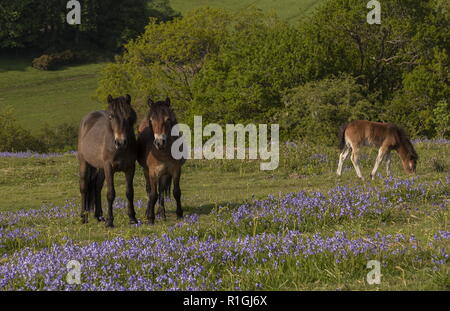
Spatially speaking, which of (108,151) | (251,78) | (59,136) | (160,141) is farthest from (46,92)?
(160,141)

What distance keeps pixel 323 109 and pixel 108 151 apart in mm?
24929

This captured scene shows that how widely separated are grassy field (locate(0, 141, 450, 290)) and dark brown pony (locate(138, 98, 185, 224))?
650 mm

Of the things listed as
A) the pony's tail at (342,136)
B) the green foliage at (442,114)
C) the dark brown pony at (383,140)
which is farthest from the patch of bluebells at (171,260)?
the green foliage at (442,114)

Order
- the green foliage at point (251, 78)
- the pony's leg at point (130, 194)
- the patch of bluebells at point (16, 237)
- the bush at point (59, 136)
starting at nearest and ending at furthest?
the patch of bluebells at point (16, 237) → the pony's leg at point (130, 194) → the green foliage at point (251, 78) → the bush at point (59, 136)

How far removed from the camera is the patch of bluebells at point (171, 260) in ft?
25.1

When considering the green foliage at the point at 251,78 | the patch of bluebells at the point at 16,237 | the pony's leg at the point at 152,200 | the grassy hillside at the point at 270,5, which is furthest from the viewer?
the grassy hillside at the point at 270,5

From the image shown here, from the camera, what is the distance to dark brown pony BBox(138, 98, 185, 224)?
492 inches

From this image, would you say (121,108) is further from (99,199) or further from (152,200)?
(99,199)

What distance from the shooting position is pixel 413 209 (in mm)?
12555

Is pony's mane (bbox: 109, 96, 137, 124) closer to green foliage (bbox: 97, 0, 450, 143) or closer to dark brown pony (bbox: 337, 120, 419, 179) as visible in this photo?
dark brown pony (bbox: 337, 120, 419, 179)

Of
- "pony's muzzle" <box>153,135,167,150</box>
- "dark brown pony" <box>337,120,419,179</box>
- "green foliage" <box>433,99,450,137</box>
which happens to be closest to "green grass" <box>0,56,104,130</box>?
"green foliage" <box>433,99,450,137</box>

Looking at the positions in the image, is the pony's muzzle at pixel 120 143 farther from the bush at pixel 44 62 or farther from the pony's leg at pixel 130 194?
the bush at pixel 44 62

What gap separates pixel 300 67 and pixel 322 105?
7055 millimetres

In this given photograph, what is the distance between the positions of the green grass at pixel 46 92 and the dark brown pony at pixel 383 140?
1864 inches
